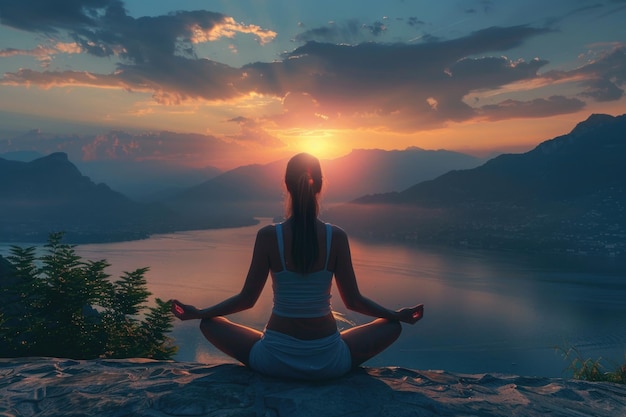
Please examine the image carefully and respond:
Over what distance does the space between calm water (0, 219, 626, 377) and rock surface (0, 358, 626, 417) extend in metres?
24.7

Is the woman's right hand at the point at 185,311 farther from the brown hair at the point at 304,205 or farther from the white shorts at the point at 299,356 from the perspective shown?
the brown hair at the point at 304,205

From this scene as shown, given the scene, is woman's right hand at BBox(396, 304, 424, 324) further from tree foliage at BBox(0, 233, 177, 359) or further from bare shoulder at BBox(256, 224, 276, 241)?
tree foliage at BBox(0, 233, 177, 359)

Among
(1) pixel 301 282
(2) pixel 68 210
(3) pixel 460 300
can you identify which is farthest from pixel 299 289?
(2) pixel 68 210

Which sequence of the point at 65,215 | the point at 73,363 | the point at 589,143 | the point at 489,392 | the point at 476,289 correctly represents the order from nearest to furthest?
the point at 489,392 → the point at 73,363 → the point at 476,289 → the point at 65,215 → the point at 589,143

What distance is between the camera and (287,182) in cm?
369

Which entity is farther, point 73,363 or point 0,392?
point 73,363

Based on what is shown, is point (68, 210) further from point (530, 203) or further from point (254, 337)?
point (254, 337)

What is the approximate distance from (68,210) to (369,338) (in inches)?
5288

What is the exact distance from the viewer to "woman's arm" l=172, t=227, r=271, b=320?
11.9 feet

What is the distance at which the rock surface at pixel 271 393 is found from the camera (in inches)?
126

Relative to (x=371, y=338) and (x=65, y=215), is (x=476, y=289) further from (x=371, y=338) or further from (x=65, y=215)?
(x=65, y=215)

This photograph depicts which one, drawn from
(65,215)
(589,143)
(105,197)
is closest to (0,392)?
(65,215)

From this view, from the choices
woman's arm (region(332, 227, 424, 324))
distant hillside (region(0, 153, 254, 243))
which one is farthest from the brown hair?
distant hillside (region(0, 153, 254, 243))

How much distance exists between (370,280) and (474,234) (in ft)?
152
